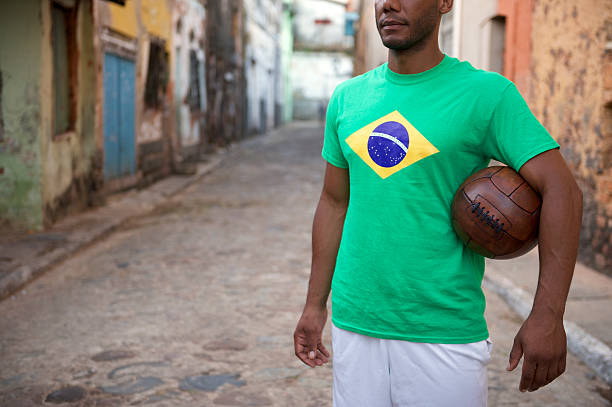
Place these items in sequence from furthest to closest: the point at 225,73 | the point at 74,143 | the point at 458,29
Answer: the point at 225,73 < the point at 458,29 < the point at 74,143

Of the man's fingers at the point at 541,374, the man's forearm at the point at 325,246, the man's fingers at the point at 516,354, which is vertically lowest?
the man's fingers at the point at 541,374

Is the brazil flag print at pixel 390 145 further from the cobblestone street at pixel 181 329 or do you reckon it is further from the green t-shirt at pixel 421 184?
the cobblestone street at pixel 181 329

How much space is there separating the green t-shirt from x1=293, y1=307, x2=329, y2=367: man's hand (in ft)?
0.67

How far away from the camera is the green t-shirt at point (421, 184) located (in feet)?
6.11

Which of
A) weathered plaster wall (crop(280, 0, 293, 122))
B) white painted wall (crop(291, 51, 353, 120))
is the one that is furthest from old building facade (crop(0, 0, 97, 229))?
white painted wall (crop(291, 51, 353, 120))

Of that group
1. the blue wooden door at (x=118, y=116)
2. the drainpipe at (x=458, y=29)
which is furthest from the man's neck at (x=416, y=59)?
the drainpipe at (x=458, y=29)

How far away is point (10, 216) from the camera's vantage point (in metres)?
8.41

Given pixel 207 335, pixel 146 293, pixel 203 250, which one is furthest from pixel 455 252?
pixel 203 250

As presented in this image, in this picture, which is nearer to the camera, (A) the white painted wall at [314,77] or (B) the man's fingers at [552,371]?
(B) the man's fingers at [552,371]

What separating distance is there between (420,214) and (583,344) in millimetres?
3122

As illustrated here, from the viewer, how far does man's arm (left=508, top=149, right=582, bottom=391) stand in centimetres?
174

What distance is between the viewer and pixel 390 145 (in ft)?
6.30

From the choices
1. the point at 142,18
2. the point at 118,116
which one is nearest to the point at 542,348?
the point at 118,116

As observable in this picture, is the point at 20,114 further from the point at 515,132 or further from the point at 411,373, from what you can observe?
the point at 515,132
